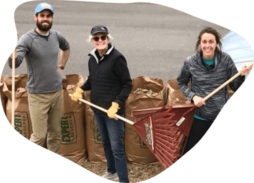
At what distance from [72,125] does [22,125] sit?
11.7 inches

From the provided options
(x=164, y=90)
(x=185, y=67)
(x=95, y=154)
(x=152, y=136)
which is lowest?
(x=95, y=154)

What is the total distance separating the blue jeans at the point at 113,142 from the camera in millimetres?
2488

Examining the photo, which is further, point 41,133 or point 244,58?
point 41,133

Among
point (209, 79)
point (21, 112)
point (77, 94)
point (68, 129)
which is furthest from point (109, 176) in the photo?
point (209, 79)

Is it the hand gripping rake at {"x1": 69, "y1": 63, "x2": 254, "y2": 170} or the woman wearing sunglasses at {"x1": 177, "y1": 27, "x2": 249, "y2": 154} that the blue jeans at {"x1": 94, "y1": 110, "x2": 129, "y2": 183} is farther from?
the woman wearing sunglasses at {"x1": 177, "y1": 27, "x2": 249, "y2": 154}

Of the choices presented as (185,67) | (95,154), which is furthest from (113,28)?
(95,154)

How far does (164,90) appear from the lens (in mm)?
2732

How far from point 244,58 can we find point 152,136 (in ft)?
1.94

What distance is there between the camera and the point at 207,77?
226cm

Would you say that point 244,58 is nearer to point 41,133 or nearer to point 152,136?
point 152,136

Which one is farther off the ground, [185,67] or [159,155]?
[185,67]

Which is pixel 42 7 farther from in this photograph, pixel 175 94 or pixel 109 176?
pixel 109 176

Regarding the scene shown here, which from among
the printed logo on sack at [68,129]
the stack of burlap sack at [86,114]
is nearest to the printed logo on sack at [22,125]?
the stack of burlap sack at [86,114]

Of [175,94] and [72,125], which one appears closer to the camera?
[175,94]
